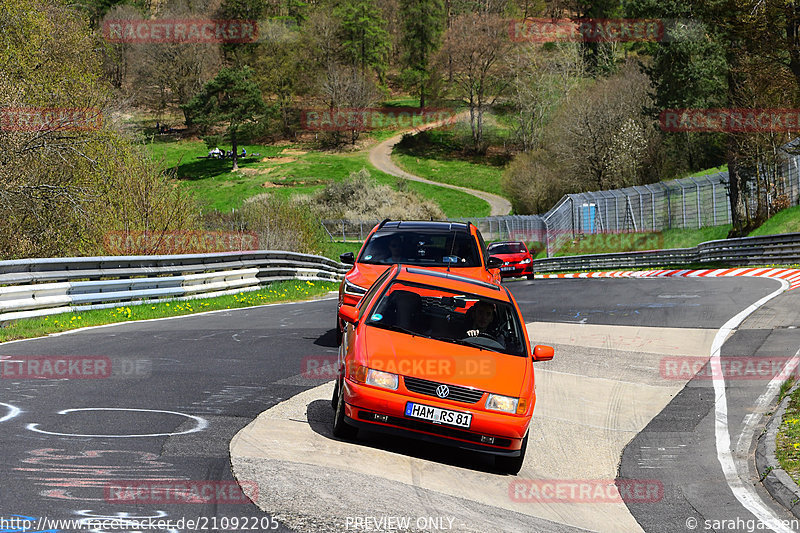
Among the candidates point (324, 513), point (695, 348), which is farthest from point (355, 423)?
point (695, 348)

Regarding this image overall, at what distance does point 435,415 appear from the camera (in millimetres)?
7305

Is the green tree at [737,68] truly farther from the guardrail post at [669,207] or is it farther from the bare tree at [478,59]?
the bare tree at [478,59]

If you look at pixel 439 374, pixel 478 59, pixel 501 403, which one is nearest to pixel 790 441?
pixel 501 403

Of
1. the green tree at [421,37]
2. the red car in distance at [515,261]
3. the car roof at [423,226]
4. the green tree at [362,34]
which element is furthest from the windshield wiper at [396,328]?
the green tree at [362,34]

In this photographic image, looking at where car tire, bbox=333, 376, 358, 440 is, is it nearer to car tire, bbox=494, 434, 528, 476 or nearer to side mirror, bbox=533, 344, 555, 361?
car tire, bbox=494, 434, 528, 476

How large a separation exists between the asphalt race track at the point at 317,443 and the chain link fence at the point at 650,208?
30353 millimetres

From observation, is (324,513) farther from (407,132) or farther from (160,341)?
(407,132)

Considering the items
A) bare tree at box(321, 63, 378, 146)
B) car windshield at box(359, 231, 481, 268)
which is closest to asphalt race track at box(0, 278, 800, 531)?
car windshield at box(359, 231, 481, 268)

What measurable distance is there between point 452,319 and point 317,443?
1.97 meters

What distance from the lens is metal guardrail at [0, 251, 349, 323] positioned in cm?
1463

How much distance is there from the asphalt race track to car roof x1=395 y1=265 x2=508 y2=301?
152cm

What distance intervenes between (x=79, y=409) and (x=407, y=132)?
107432 millimetres

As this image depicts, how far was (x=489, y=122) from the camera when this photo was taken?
112 meters

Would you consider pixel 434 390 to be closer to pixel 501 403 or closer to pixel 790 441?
pixel 501 403
